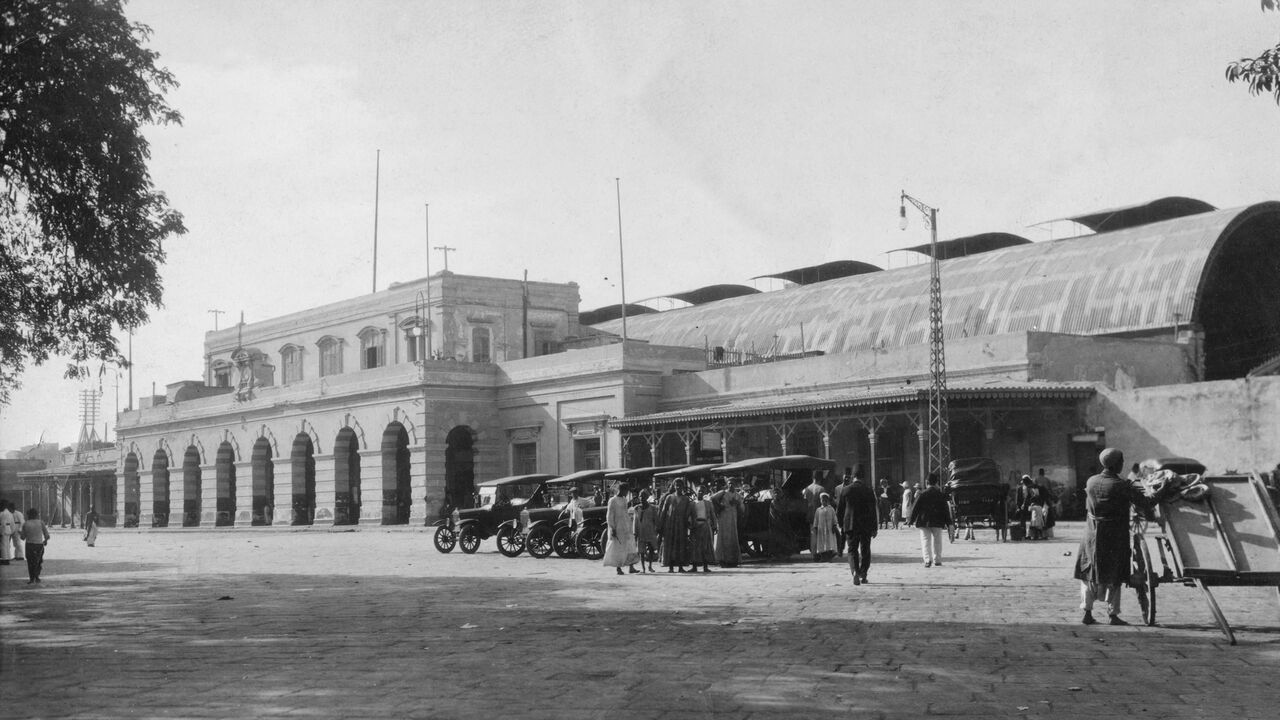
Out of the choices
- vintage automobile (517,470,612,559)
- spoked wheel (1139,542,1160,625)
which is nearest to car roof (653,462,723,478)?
vintage automobile (517,470,612,559)

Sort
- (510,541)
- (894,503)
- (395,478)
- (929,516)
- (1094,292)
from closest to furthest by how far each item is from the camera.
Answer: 1. (929,516)
2. (510,541)
3. (894,503)
4. (1094,292)
5. (395,478)

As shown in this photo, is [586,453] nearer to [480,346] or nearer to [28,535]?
[480,346]

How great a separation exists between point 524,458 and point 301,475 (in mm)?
12289

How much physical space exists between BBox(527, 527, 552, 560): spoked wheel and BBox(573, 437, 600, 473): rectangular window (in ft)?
63.7

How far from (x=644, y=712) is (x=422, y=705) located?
55.9 inches

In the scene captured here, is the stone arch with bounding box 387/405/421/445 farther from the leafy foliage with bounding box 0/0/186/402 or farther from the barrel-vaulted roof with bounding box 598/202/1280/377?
the leafy foliage with bounding box 0/0/186/402

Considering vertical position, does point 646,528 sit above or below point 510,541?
above

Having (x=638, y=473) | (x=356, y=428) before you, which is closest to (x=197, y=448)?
(x=356, y=428)

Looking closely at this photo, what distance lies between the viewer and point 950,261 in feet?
165

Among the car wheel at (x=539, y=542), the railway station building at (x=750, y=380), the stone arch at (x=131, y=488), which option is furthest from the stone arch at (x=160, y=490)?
the car wheel at (x=539, y=542)

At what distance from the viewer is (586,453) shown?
146ft

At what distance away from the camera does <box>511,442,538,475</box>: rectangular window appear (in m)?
46.5

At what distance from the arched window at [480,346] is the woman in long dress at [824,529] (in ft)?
111

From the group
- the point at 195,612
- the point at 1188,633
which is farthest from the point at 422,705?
the point at 195,612
